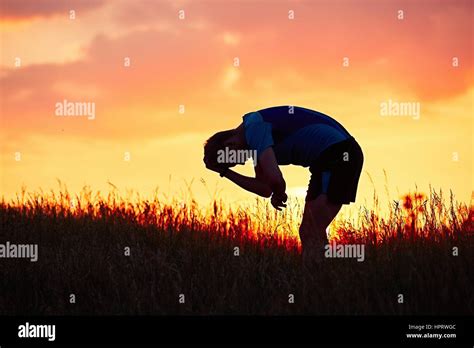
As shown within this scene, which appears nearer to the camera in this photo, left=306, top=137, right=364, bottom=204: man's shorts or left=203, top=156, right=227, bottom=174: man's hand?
left=306, top=137, right=364, bottom=204: man's shorts

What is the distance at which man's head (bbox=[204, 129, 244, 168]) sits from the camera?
22.1 feet

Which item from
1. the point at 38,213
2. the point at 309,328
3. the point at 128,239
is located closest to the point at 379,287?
the point at 309,328

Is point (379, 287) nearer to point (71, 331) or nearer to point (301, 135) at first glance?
point (301, 135)

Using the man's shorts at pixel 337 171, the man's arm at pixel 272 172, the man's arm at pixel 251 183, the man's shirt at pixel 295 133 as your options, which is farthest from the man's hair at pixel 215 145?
the man's shorts at pixel 337 171

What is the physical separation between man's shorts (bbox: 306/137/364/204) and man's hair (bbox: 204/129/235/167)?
33.9 inches

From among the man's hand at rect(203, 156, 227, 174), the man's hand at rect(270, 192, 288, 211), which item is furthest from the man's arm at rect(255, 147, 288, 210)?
the man's hand at rect(203, 156, 227, 174)

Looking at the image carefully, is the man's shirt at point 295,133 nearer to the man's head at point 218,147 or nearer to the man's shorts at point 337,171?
the man's shorts at point 337,171

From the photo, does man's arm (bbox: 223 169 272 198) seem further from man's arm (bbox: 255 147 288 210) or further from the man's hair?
man's arm (bbox: 255 147 288 210)

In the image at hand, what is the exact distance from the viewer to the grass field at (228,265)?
19.1ft

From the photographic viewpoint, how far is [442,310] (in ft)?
18.4

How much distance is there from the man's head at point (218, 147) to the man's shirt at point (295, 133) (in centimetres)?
27

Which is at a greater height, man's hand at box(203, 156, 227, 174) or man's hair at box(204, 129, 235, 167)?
man's hair at box(204, 129, 235, 167)

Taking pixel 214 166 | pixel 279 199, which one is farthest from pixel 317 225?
pixel 214 166

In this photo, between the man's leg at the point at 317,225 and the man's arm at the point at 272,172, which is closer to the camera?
the man's arm at the point at 272,172
